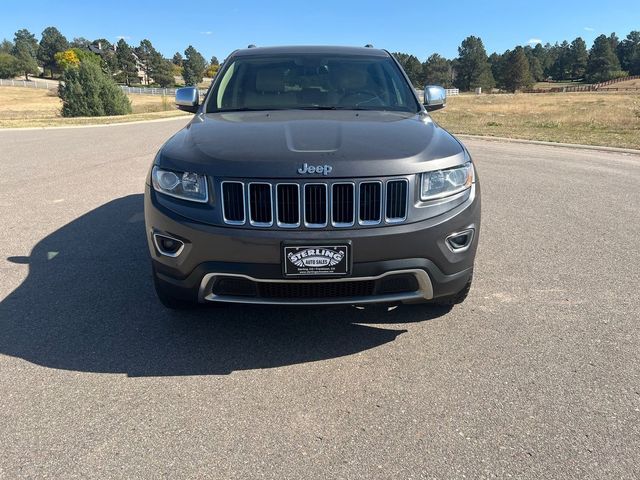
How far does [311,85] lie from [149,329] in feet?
7.58

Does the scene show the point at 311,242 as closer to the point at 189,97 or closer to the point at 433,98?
the point at 189,97

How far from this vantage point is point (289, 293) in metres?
2.83

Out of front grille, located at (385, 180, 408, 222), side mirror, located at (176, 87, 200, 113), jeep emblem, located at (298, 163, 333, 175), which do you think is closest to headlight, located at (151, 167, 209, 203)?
jeep emblem, located at (298, 163, 333, 175)

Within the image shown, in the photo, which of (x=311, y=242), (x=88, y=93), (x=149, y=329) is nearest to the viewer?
(x=311, y=242)

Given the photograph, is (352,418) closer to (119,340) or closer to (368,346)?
(368,346)

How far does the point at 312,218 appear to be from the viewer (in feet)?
8.93

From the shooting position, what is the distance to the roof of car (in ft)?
15.6

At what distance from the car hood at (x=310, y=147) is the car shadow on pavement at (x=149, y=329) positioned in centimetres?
95

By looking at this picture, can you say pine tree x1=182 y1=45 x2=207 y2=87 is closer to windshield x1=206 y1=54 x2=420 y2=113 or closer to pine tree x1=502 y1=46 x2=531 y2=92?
pine tree x1=502 y1=46 x2=531 y2=92

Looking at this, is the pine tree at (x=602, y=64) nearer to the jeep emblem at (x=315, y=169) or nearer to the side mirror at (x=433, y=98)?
the side mirror at (x=433, y=98)

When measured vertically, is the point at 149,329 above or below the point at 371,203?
below

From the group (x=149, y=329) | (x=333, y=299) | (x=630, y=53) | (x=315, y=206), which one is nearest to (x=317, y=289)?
(x=333, y=299)

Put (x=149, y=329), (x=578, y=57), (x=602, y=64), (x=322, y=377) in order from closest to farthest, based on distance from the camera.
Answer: (x=322, y=377), (x=149, y=329), (x=602, y=64), (x=578, y=57)

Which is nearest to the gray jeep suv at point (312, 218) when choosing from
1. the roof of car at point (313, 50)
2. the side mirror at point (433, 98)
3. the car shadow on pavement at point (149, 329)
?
the car shadow on pavement at point (149, 329)
